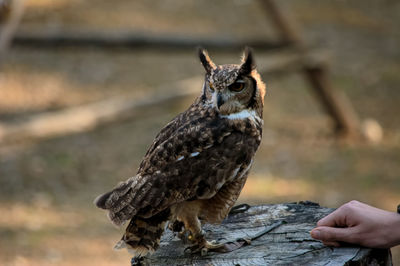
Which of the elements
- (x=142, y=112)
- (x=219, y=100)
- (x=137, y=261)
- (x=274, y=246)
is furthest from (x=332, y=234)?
(x=142, y=112)

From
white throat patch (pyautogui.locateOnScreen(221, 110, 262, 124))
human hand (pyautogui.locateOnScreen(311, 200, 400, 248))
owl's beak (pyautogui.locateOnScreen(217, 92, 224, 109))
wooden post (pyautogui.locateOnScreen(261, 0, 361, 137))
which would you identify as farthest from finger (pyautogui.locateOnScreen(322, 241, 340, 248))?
wooden post (pyautogui.locateOnScreen(261, 0, 361, 137))

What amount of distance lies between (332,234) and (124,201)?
88cm

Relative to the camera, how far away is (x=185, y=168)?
2.60m

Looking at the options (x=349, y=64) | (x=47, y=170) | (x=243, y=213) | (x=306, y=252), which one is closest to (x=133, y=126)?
(x=47, y=170)

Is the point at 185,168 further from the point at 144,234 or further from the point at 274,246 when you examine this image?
the point at 274,246

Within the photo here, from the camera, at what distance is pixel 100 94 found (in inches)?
319

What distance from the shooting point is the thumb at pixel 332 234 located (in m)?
2.53

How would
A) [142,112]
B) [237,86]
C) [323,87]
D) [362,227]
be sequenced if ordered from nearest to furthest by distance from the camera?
[362,227], [237,86], [142,112], [323,87]

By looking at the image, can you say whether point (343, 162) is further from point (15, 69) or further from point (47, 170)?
point (15, 69)

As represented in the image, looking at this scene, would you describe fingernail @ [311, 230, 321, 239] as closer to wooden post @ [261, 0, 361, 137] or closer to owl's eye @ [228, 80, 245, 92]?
owl's eye @ [228, 80, 245, 92]

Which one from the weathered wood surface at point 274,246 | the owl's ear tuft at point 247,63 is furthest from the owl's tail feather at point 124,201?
the owl's ear tuft at point 247,63

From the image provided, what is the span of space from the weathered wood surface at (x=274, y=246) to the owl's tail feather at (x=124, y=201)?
0.28 meters

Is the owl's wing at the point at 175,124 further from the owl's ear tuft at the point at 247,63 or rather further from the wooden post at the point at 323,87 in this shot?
the wooden post at the point at 323,87

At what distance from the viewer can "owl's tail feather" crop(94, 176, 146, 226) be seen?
254cm
